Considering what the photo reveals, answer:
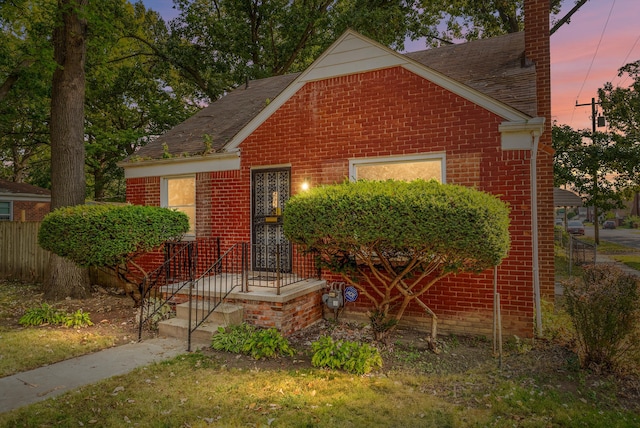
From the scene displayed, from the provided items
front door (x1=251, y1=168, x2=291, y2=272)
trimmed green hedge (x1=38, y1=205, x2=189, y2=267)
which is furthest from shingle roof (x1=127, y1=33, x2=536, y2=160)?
trimmed green hedge (x1=38, y1=205, x2=189, y2=267)

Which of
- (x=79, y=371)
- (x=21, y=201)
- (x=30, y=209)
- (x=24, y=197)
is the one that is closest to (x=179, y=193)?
(x=79, y=371)

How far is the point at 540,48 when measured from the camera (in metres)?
7.21

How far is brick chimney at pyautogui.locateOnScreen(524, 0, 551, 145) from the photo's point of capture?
712 centimetres

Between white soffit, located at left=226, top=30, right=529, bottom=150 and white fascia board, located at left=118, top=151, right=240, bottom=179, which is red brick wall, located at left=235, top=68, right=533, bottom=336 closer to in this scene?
white soffit, located at left=226, top=30, right=529, bottom=150

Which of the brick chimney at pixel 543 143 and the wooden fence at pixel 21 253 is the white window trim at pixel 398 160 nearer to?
the brick chimney at pixel 543 143

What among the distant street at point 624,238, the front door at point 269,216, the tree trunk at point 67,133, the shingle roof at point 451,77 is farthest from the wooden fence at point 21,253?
the distant street at point 624,238

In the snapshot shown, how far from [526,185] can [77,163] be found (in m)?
10.1

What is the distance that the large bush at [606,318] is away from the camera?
4.53 meters

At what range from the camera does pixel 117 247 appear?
686cm

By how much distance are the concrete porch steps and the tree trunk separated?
14.9ft

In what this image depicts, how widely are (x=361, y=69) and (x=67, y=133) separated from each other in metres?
7.45

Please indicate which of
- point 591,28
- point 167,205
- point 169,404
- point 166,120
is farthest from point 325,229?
point 166,120

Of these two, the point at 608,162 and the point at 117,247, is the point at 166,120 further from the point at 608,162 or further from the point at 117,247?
the point at 608,162

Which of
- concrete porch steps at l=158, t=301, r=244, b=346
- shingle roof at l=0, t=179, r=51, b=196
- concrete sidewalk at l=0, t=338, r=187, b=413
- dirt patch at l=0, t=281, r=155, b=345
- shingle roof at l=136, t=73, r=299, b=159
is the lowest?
dirt patch at l=0, t=281, r=155, b=345
